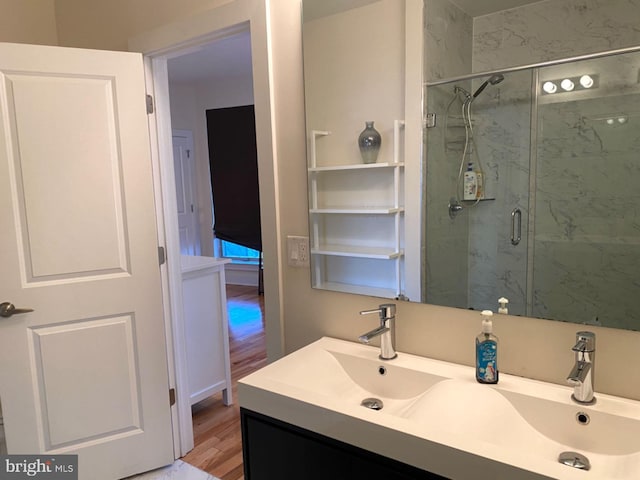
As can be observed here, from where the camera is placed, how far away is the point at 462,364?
1393 mm

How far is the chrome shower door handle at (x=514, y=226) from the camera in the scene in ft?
4.25

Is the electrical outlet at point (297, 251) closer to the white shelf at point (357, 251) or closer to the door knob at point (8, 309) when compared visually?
the white shelf at point (357, 251)

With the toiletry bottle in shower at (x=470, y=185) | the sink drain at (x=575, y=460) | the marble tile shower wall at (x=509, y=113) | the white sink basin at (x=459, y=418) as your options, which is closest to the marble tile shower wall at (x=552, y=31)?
the marble tile shower wall at (x=509, y=113)

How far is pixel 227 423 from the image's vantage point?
2721 millimetres

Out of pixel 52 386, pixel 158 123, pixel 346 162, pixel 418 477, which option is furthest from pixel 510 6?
pixel 52 386

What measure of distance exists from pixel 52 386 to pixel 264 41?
1.73 meters

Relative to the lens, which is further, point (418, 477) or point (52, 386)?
point (52, 386)

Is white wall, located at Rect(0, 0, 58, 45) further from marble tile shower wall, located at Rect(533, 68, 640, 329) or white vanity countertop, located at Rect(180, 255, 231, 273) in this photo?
marble tile shower wall, located at Rect(533, 68, 640, 329)

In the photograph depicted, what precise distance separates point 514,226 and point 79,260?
1.78 meters

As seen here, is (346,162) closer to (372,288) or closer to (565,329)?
(372,288)

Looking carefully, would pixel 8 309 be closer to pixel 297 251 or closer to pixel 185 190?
pixel 297 251

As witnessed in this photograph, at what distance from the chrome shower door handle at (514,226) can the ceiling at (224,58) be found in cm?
86

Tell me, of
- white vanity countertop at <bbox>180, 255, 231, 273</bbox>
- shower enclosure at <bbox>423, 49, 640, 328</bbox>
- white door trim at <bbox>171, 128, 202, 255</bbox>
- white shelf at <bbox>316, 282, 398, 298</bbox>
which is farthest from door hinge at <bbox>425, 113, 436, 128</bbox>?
white door trim at <bbox>171, 128, 202, 255</bbox>

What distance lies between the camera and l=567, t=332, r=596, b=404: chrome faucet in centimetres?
108
